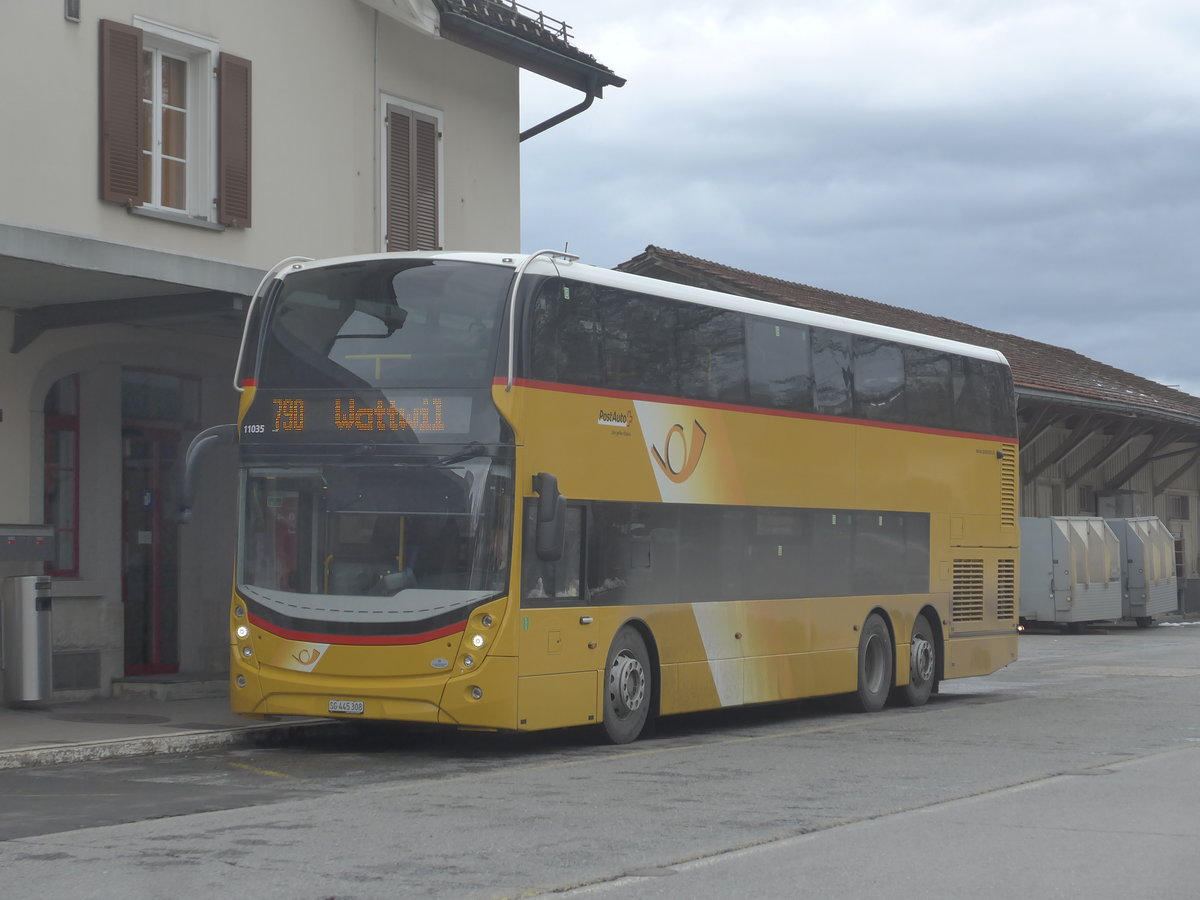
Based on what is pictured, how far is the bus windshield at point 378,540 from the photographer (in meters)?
12.5

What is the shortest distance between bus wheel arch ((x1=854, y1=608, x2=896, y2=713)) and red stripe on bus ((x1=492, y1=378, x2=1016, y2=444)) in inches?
80.4

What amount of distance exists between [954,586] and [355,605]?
29.0 ft

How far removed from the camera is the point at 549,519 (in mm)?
12531

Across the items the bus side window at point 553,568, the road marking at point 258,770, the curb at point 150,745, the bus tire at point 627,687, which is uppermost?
the bus side window at point 553,568

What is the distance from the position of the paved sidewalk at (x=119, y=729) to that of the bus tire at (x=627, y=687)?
264 centimetres

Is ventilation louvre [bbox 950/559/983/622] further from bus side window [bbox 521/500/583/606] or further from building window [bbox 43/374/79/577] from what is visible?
building window [bbox 43/374/79/577]

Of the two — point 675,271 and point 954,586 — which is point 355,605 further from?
point 675,271

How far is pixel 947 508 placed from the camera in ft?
62.8

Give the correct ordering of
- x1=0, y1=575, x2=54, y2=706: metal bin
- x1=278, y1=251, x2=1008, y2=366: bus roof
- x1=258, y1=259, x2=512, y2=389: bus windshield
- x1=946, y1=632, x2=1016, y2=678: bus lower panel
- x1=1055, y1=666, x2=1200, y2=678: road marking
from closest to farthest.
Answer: x1=258, y1=259, x2=512, y2=389: bus windshield, x1=278, y1=251, x2=1008, y2=366: bus roof, x1=0, y1=575, x2=54, y2=706: metal bin, x1=946, y1=632, x2=1016, y2=678: bus lower panel, x1=1055, y1=666, x2=1200, y2=678: road marking

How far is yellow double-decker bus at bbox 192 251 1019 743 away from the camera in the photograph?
12555 mm

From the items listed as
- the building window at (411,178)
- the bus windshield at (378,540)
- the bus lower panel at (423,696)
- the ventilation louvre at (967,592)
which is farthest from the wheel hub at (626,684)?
the building window at (411,178)

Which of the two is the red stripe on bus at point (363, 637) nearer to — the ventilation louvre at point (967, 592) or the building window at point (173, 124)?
the building window at point (173, 124)

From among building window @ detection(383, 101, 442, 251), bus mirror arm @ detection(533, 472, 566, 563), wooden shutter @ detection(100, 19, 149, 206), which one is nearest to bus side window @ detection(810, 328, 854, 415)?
bus mirror arm @ detection(533, 472, 566, 563)

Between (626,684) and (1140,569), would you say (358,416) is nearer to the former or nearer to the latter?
(626,684)
